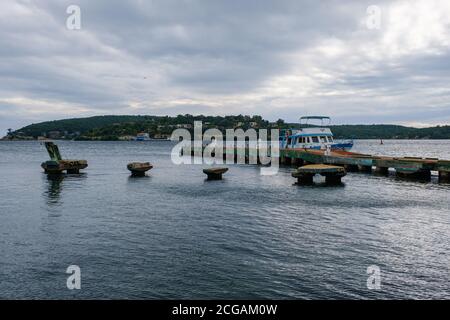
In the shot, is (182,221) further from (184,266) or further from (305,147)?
(305,147)

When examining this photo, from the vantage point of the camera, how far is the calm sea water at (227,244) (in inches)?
526

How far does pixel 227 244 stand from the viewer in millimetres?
18188

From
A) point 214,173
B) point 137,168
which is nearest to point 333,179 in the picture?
point 214,173

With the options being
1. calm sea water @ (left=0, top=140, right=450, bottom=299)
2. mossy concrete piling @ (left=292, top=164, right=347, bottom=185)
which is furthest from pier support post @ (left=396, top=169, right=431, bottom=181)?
calm sea water @ (left=0, top=140, right=450, bottom=299)

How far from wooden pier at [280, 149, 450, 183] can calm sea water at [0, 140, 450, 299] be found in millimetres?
8375

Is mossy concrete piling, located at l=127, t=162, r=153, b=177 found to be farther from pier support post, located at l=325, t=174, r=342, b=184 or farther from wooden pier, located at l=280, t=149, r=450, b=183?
pier support post, located at l=325, t=174, r=342, b=184

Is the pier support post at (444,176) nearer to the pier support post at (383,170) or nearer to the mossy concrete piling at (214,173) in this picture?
the pier support post at (383,170)

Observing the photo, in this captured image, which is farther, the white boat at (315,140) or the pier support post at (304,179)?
the white boat at (315,140)

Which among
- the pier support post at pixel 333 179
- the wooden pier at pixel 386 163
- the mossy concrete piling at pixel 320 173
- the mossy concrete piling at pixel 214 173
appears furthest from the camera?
the mossy concrete piling at pixel 214 173

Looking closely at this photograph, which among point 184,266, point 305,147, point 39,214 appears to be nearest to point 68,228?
point 39,214

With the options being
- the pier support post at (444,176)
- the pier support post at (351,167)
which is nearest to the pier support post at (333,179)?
the pier support post at (444,176)

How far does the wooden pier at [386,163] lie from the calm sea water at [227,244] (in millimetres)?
8375
